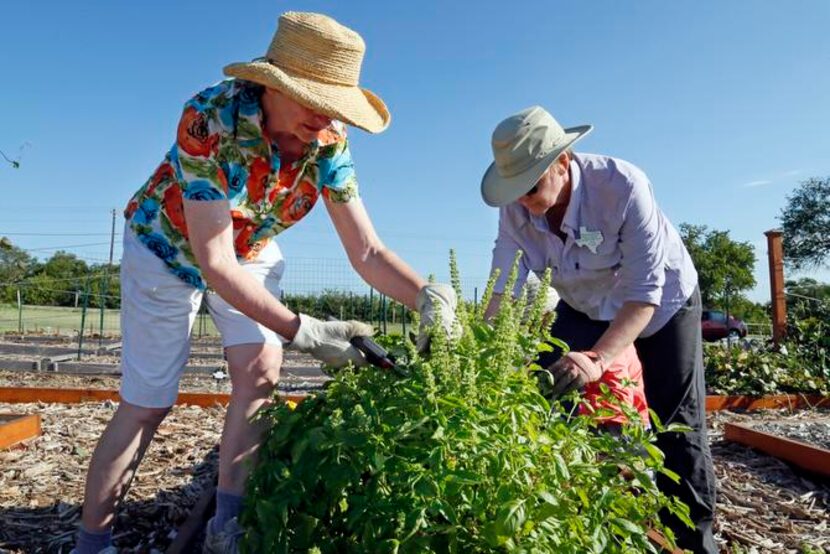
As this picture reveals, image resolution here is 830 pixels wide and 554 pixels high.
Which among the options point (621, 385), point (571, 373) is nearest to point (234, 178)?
point (571, 373)

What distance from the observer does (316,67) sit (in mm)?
1911

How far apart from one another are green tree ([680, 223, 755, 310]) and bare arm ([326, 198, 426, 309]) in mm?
38331

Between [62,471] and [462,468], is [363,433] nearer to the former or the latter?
[462,468]

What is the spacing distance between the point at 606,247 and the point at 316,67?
3.73 ft

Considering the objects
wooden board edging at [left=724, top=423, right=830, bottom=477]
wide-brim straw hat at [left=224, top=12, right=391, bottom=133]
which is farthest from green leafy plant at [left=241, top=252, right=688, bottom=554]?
wooden board edging at [left=724, top=423, right=830, bottom=477]

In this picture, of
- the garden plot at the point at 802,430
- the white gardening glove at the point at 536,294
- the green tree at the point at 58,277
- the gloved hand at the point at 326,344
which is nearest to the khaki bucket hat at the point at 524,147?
the white gardening glove at the point at 536,294

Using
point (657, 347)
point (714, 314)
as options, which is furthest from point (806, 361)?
point (714, 314)

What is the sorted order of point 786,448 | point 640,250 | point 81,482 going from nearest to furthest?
1. point 640,250
2. point 81,482
3. point 786,448

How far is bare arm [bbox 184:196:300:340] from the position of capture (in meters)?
1.88

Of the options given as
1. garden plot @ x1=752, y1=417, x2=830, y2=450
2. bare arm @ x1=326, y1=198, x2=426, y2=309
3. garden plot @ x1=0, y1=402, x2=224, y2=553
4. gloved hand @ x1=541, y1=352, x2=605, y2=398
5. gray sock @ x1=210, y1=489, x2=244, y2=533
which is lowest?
garden plot @ x1=0, y1=402, x2=224, y2=553

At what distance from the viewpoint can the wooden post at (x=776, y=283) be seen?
28.1 ft

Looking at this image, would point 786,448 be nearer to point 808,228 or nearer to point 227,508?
point 227,508

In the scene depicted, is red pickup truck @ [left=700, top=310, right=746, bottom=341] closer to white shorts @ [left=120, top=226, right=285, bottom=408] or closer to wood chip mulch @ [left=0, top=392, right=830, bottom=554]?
wood chip mulch @ [left=0, top=392, right=830, bottom=554]

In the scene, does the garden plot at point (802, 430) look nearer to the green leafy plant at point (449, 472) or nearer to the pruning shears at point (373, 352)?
→ the pruning shears at point (373, 352)
